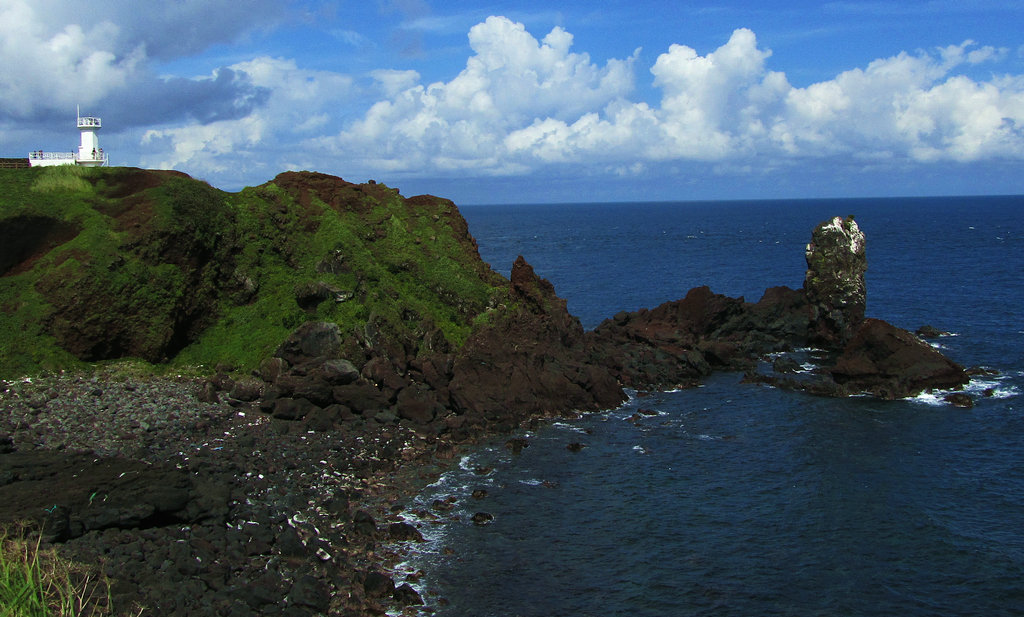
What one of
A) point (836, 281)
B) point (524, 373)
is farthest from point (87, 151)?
point (836, 281)

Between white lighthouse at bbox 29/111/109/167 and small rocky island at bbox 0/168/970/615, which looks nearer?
small rocky island at bbox 0/168/970/615

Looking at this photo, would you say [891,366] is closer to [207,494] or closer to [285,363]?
A: [285,363]

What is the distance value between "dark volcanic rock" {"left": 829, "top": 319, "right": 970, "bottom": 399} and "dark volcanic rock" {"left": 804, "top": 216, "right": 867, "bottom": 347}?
30.2 feet

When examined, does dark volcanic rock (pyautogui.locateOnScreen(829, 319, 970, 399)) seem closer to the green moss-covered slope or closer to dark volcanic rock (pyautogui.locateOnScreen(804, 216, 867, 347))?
dark volcanic rock (pyautogui.locateOnScreen(804, 216, 867, 347))

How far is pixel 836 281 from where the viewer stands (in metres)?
61.7

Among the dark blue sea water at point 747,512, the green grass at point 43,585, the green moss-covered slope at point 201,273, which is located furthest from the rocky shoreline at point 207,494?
the green moss-covered slope at point 201,273

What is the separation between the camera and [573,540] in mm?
29797

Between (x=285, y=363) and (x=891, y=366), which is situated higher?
(x=891, y=366)

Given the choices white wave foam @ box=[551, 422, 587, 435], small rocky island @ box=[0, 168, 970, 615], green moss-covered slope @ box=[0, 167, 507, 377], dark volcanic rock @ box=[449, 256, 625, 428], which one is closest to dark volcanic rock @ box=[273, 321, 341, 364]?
small rocky island @ box=[0, 168, 970, 615]

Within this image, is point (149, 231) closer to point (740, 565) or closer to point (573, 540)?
point (573, 540)

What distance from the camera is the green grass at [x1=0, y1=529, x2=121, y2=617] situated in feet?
46.6

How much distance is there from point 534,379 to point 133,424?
21312 mm

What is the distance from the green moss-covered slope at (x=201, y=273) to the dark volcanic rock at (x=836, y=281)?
83.2 feet

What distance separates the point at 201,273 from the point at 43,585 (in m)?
33.3
